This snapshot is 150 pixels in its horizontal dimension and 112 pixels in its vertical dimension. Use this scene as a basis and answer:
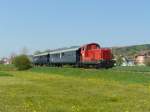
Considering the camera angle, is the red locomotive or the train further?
the train

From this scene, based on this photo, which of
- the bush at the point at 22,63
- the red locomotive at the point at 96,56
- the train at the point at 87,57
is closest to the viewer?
the red locomotive at the point at 96,56

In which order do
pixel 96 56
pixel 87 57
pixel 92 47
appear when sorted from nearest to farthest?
pixel 96 56, pixel 87 57, pixel 92 47

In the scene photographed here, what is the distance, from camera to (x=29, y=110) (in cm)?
1527

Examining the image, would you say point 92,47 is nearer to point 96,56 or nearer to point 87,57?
point 87,57

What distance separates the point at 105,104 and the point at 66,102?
176 cm

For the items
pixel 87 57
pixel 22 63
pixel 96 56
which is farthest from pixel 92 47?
pixel 22 63

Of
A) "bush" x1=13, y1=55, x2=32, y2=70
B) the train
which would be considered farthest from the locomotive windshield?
"bush" x1=13, y1=55, x2=32, y2=70

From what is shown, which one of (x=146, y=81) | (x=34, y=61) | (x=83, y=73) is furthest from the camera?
(x=34, y=61)

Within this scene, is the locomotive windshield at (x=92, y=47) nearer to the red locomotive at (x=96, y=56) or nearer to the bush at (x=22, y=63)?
the red locomotive at (x=96, y=56)

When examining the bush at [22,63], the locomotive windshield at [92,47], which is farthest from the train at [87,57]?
the bush at [22,63]

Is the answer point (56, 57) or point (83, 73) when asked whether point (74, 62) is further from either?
point (83, 73)

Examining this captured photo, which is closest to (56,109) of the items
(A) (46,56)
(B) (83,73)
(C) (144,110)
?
(C) (144,110)

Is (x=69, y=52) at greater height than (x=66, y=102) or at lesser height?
greater

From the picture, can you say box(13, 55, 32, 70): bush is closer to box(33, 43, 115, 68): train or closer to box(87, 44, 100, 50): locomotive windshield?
box(33, 43, 115, 68): train
